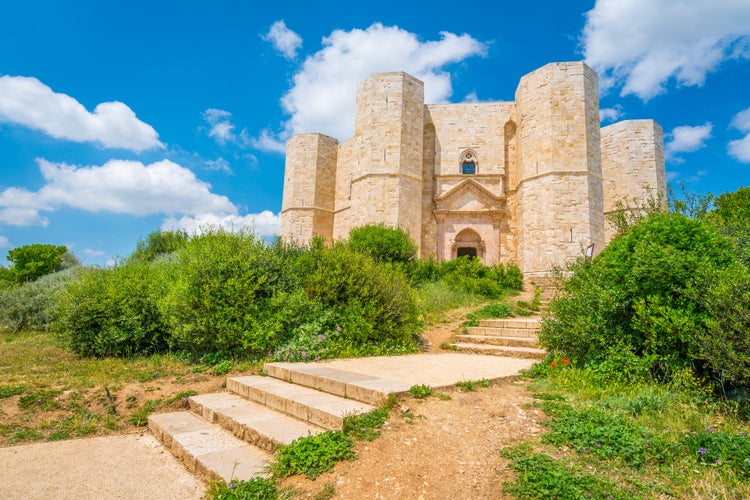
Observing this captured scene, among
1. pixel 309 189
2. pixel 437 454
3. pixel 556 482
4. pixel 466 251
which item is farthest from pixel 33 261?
pixel 556 482

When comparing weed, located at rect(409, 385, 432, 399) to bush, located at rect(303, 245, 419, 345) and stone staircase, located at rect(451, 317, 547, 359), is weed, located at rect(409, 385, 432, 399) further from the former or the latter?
stone staircase, located at rect(451, 317, 547, 359)

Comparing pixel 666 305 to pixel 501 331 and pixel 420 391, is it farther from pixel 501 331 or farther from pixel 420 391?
pixel 501 331

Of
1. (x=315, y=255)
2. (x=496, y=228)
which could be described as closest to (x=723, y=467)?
(x=315, y=255)

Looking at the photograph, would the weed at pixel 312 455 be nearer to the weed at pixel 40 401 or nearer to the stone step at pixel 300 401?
the stone step at pixel 300 401

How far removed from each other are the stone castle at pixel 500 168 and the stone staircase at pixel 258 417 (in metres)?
13.2

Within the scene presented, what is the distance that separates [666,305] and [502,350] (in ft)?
10.1

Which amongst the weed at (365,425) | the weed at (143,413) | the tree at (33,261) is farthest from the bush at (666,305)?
the tree at (33,261)

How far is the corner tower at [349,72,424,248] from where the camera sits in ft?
57.5

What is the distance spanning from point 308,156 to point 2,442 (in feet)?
64.9

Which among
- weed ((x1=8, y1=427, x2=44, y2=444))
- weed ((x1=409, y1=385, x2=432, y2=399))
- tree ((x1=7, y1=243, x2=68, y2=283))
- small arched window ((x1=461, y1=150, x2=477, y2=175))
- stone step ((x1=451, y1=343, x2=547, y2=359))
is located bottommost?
weed ((x1=8, y1=427, x2=44, y2=444))

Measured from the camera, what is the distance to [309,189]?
21969 mm

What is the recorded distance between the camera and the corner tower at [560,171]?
51.0 ft

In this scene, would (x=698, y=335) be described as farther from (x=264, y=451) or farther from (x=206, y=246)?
(x=206, y=246)

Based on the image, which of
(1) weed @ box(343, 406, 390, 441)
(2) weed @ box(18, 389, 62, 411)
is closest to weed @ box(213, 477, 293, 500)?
(1) weed @ box(343, 406, 390, 441)
